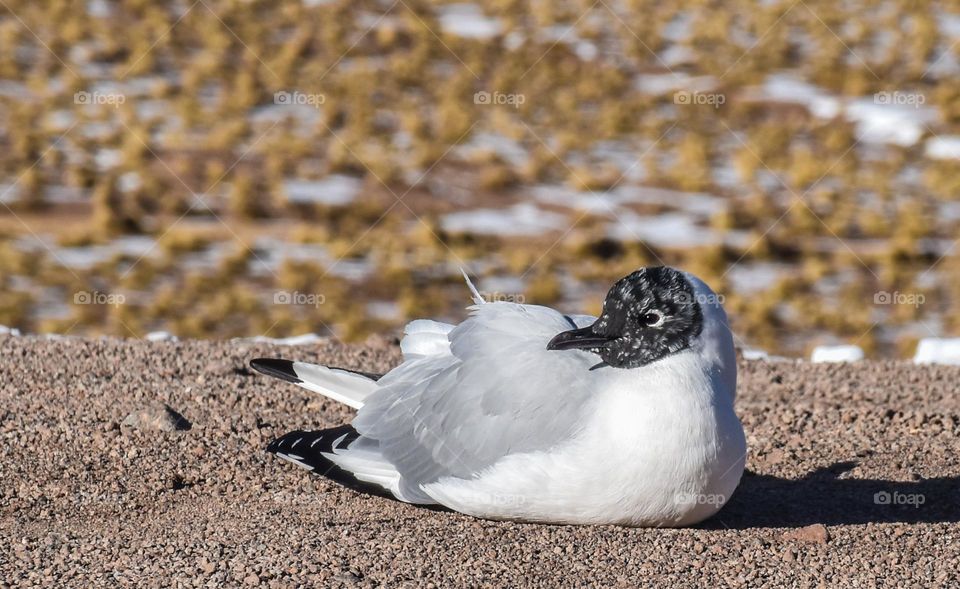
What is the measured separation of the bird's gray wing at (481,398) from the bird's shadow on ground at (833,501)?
2.35 ft

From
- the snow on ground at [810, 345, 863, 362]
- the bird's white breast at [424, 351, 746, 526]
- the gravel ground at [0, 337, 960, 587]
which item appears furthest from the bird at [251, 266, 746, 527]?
the snow on ground at [810, 345, 863, 362]

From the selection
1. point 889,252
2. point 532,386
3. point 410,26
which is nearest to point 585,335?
point 532,386

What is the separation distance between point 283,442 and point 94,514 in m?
0.72

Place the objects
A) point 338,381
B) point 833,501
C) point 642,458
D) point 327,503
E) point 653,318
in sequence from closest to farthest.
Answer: point 642,458 < point 653,318 < point 327,503 < point 833,501 < point 338,381

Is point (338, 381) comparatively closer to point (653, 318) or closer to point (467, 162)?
point (653, 318)

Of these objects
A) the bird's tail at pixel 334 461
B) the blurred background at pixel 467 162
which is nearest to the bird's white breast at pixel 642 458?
the bird's tail at pixel 334 461

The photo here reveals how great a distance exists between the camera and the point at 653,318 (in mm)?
4156

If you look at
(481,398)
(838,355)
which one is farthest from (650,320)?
(838,355)

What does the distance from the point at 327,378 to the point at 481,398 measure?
3.02 ft

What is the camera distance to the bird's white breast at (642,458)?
13.1 feet

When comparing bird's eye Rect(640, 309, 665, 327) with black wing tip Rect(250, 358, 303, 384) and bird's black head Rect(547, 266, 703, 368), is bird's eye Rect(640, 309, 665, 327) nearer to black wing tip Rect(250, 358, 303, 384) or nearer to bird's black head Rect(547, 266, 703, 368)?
bird's black head Rect(547, 266, 703, 368)

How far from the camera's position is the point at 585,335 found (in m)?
4.21

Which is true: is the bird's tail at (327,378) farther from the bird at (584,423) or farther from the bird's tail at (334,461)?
the bird at (584,423)

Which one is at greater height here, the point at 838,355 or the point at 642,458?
the point at 642,458
